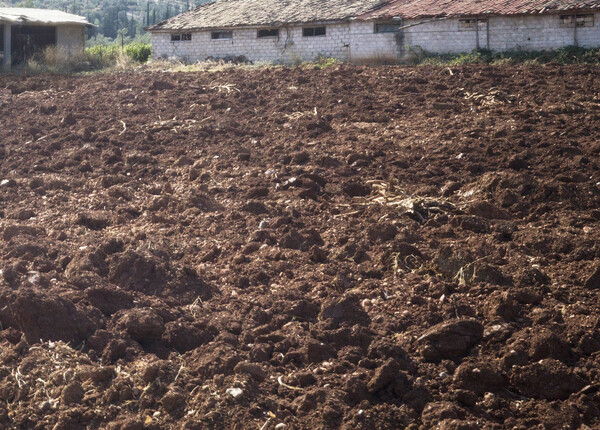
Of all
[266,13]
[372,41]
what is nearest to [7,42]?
[266,13]

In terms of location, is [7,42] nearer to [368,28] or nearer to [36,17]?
[36,17]

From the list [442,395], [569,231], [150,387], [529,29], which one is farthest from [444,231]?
[529,29]

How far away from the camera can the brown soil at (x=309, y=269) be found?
16.5 feet

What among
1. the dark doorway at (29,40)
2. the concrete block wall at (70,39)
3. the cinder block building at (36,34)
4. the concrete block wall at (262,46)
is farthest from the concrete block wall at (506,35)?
the dark doorway at (29,40)

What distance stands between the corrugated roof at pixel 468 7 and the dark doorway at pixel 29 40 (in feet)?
38.0

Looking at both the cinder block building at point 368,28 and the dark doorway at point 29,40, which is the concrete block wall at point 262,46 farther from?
the dark doorway at point 29,40

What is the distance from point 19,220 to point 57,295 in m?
2.65

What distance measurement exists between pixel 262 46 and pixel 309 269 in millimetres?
21030

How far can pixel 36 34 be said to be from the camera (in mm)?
28344

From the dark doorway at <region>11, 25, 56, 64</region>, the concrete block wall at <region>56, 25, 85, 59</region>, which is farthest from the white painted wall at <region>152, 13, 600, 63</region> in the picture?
the dark doorway at <region>11, 25, 56, 64</region>

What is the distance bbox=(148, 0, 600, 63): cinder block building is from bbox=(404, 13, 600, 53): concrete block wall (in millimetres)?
27

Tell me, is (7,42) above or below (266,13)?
below

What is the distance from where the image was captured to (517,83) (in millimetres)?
13477

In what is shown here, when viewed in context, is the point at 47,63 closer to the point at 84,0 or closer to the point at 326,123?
the point at 326,123
